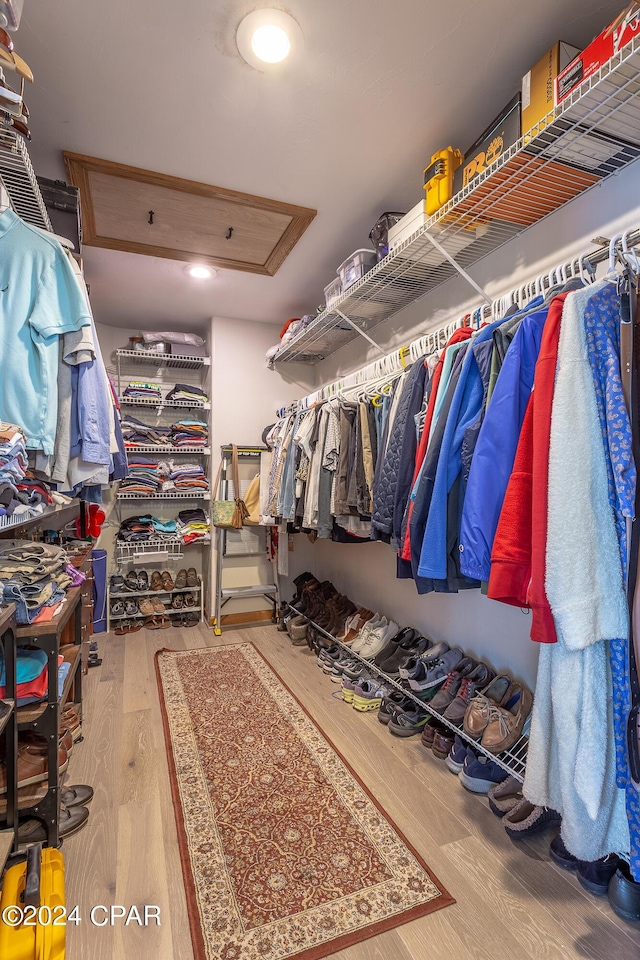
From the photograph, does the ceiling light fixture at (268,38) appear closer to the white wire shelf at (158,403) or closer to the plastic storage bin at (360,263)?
the plastic storage bin at (360,263)

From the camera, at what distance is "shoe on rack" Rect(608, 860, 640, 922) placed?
49.4 inches

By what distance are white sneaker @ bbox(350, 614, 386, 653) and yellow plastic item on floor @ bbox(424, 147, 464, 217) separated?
2.22 metres

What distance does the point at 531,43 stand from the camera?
1.52 m

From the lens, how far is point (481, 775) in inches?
71.2

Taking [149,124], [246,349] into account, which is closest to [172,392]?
[246,349]

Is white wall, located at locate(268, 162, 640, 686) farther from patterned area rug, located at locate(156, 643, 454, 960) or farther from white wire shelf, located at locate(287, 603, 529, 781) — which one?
patterned area rug, located at locate(156, 643, 454, 960)

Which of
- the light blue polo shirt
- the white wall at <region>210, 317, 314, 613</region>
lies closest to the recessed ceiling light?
the white wall at <region>210, 317, 314, 613</region>

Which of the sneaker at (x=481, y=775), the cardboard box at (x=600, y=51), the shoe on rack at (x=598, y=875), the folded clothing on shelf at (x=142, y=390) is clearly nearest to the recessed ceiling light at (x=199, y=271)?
the folded clothing on shelf at (x=142, y=390)

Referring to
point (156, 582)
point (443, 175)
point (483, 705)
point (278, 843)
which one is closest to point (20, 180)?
point (443, 175)

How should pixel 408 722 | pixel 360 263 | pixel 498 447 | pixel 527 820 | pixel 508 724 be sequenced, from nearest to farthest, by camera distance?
1. pixel 498 447
2. pixel 527 820
3. pixel 508 724
4. pixel 408 722
5. pixel 360 263

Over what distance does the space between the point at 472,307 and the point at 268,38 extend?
1323 millimetres

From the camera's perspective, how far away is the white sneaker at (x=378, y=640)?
9.05 ft

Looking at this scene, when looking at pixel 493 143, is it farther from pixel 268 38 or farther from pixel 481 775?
pixel 481 775

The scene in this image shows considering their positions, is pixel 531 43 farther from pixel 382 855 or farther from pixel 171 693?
pixel 171 693
